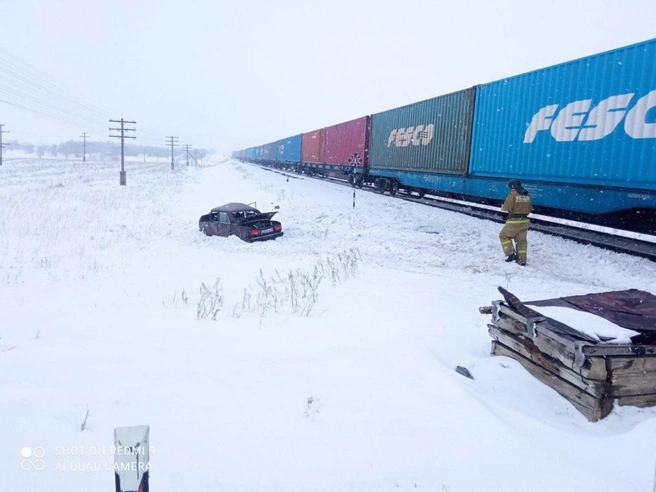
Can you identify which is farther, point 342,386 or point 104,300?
point 104,300

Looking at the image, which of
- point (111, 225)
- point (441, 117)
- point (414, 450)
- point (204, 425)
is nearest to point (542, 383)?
point (414, 450)

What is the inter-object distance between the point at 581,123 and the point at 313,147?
28.0 meters

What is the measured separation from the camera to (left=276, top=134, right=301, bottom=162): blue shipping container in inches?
1719

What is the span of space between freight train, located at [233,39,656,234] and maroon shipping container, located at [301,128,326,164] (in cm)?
1581

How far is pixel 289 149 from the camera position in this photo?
48594 millimetres

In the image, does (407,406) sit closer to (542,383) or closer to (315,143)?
(542,383)

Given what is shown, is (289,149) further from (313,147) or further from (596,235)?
(596,235)

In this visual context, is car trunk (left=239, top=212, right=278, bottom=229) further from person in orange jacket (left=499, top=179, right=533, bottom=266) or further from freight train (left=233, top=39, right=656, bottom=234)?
person in orange jacket (left=499, top=179, right=533, bottom=266)

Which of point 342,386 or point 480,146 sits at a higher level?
point 480,146

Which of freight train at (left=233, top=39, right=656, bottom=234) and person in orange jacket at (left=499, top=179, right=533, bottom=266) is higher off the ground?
freight train at (left=233, top=39, right=656, bottom=234)

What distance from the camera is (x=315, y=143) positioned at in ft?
116

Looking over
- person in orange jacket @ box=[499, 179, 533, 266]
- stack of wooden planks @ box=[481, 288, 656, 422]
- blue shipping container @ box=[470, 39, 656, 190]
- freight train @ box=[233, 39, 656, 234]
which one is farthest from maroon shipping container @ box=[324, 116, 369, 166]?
stack of wooden planks @ box=[481, 288, 656, 422]

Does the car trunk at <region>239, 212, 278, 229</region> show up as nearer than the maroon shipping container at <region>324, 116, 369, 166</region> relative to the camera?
Yes

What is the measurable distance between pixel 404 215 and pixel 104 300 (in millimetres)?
10527
